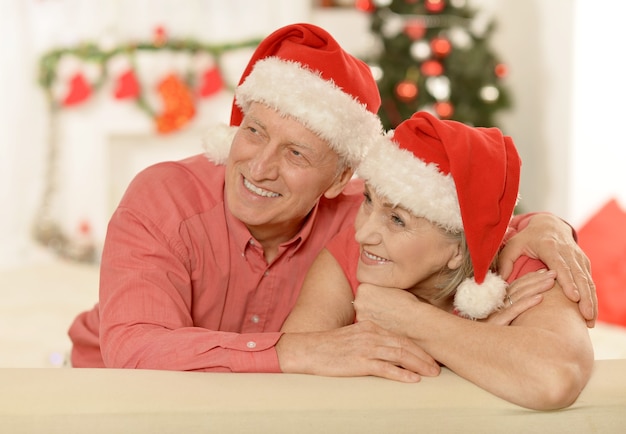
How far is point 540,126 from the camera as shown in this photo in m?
5.32

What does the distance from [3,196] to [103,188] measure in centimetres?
61

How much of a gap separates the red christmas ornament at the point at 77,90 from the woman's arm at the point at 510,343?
3.83 meters

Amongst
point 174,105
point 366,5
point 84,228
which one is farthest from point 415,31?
point 84,228

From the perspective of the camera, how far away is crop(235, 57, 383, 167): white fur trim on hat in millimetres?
2068

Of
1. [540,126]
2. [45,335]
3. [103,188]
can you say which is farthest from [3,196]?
[540,126]

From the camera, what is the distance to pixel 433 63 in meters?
4.97

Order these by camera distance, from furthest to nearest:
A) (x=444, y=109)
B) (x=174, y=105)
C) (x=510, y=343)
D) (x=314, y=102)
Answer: (x=174, y=105) < (x=444, y=109) < (x=314, y=102) < (x=510, y=343)

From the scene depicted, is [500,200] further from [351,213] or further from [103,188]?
[103,188]

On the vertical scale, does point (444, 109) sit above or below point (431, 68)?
below

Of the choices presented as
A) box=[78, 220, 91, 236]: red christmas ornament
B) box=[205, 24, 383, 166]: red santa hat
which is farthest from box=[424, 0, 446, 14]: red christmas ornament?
box=[205, 24, 383, 166]: red santa hat

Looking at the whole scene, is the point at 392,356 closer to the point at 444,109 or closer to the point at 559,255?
the point at 559,255

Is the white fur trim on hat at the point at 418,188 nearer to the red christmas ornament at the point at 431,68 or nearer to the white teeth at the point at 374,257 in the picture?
the white teeth at the point at 374,257

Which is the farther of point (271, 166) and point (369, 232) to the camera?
point (271, 166)

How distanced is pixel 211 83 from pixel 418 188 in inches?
146
